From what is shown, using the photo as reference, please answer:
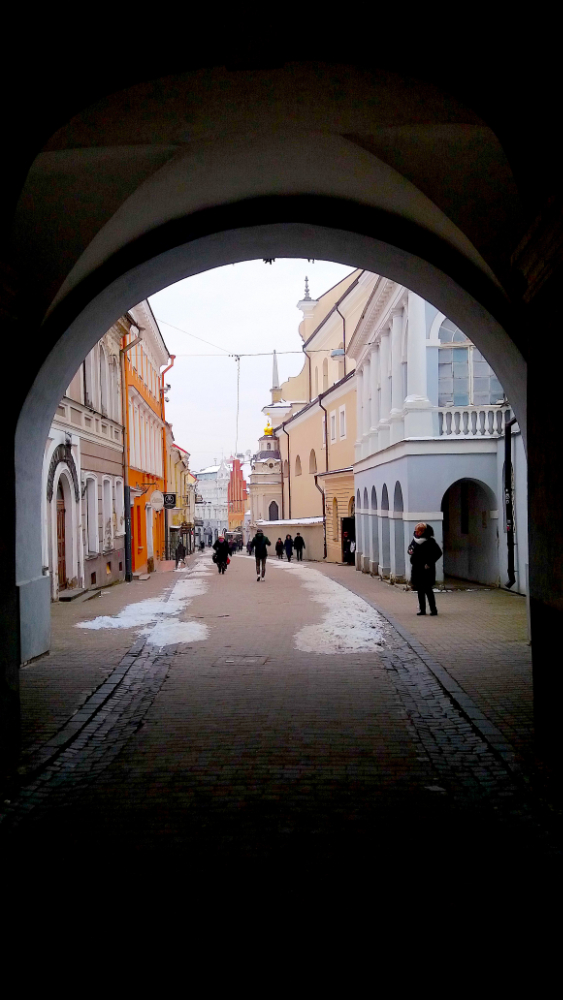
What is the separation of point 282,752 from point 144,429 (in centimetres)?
2487

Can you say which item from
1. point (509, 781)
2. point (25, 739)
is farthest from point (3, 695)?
point (509, 781)

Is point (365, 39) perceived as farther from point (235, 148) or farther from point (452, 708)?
point (452, 708)

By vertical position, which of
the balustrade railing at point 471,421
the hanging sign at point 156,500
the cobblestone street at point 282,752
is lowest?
the cobblestone street at point 282,752

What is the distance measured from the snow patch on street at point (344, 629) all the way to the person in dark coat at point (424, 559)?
900mm

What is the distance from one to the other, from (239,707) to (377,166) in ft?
17.2

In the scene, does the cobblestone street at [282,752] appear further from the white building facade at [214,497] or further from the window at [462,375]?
the white building facade at [214,497]

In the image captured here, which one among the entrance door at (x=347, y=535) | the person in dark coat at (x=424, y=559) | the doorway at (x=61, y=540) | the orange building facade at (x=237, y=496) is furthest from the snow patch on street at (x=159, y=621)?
the orange building facade at (x=237, y=496)

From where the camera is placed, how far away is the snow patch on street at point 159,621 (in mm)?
11667

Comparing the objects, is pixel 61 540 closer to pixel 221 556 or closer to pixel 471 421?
pixel 221 556

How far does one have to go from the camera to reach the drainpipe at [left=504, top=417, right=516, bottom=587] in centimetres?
1523

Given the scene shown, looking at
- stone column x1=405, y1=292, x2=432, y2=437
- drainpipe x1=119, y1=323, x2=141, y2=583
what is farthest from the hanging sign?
stone column x1=405, y1=292, x2=432, y2=437

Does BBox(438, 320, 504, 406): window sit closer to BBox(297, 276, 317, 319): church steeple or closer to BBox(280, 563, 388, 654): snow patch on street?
BBox(280, 563, 388, 654): snow patch on street

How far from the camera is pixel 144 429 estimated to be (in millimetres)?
29891

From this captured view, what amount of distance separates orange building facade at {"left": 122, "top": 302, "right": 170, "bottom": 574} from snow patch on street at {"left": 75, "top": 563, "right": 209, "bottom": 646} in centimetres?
860
